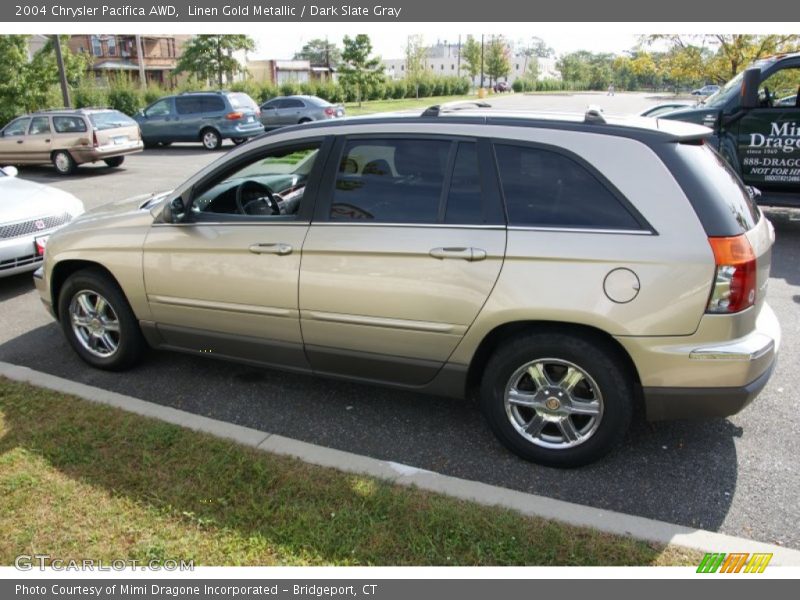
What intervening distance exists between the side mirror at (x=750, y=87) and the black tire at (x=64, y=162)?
15.0 meters

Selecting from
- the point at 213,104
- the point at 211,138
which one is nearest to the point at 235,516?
the point at 211,138

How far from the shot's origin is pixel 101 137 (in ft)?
51.9

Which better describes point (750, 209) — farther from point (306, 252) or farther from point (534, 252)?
point (306, 252)

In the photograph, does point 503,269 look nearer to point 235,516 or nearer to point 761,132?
point 235,516

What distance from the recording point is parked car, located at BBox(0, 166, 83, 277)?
6.39m

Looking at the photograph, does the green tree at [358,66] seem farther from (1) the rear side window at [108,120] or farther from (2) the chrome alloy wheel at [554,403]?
(2) the chrome alloy wheel at [554,403]

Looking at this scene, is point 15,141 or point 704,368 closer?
point 704,368

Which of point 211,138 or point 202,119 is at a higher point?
point 202,119

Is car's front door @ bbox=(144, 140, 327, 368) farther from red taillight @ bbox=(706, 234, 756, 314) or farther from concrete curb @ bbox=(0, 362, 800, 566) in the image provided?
red taillight @ bbox=(706, 234, 756, 314)

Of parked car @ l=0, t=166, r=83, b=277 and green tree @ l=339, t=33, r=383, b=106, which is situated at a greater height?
green tree @ l=339, t=33, r=383, b=106

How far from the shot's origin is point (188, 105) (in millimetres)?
20750

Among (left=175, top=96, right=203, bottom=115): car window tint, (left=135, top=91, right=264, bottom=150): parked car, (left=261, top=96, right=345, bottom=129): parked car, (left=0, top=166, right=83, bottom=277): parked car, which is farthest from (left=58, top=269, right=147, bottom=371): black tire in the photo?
(left=261, top=96, right=345, bottom=129): parked car

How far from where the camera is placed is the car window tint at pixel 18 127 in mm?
16453

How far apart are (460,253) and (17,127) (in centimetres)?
1747
